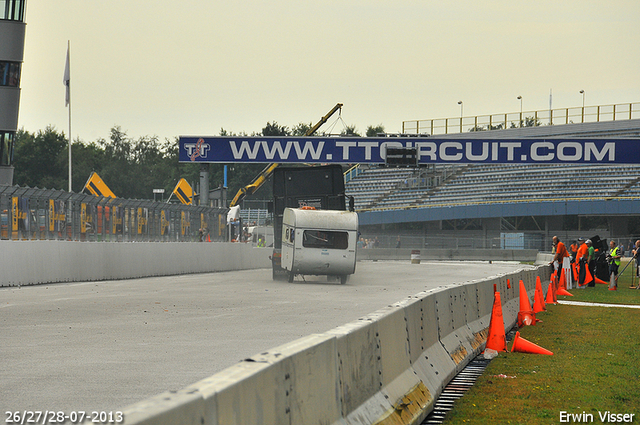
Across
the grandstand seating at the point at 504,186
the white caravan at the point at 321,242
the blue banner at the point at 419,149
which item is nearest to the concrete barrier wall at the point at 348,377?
the white caravan at the point at 321,242

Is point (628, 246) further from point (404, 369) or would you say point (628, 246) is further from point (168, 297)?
point (404, 369)

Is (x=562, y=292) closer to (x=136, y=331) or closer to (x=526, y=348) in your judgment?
(x=526, y=348)

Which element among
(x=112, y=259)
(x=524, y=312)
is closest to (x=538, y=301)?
(x=524, y=312)

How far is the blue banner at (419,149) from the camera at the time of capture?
4066 cm

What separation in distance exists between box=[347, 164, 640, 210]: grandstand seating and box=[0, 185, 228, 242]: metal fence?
37583 mm

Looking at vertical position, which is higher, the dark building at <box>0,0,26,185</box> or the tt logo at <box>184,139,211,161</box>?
the dark building at <box>0,0,26,185</box>

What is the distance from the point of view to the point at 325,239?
26938 mm

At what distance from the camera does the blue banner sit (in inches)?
1601

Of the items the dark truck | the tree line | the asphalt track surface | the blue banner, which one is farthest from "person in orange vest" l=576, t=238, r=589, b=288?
the tree line

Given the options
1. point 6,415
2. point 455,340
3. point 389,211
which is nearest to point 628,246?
point 389,211

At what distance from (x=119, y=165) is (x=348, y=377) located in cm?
12557

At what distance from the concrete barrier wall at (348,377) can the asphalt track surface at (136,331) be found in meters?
2.09

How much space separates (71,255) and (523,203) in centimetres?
4768

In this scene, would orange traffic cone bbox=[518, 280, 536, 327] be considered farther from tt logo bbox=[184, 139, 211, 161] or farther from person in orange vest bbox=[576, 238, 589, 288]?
tt logo bbox=[184, 139, 211, 161]
